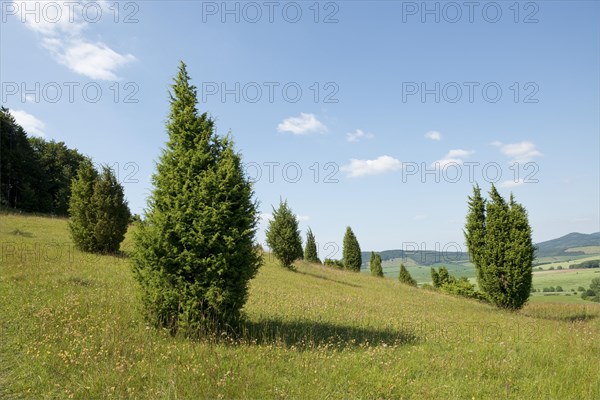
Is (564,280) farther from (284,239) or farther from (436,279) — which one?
(284,239)

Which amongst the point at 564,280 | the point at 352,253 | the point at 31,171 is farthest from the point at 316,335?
the point at 564,280

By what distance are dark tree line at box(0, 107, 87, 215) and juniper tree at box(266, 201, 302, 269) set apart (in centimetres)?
2740

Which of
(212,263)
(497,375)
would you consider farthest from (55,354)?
(497,375)

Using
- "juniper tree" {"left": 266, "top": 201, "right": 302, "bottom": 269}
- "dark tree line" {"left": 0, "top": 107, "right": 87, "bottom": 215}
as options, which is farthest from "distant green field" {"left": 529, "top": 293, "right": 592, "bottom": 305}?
"dark tree line" {"left": 0, "top": 107, "right": 87, "bottom": 215}

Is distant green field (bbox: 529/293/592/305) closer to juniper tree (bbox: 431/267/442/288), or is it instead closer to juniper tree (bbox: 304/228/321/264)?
juniper tree (bbox: 431/267/442/288)

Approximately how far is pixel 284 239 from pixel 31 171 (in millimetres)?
40520

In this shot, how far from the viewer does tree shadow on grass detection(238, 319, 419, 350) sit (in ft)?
24.2

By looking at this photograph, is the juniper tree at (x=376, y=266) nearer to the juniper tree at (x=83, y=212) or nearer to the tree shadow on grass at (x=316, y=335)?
the juniper tree at (x=83, y=212)

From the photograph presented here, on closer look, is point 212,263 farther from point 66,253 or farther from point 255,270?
point 66,253

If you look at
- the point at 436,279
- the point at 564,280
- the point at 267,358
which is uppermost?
the point at 267,358

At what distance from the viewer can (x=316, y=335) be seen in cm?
831

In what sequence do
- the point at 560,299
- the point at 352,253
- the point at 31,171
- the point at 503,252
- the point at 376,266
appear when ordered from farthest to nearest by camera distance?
→ the point at 560,299 → the point at 31,171 → the point at 352,253 → the point at 376,266 → the point at 503,252

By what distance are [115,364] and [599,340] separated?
1172 centimetres

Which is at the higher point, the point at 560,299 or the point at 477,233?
the point at 477,233
